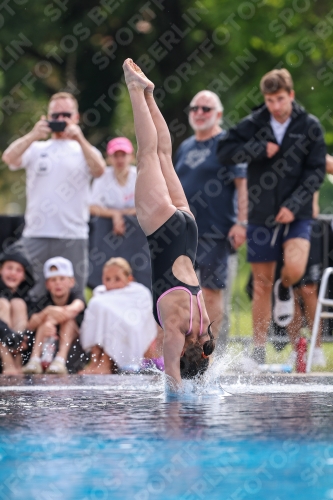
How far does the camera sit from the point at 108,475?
3.17 metres

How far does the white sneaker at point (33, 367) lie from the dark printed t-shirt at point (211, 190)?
1.69m

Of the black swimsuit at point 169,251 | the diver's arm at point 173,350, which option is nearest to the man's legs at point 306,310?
the black swimsuit at point 169,251

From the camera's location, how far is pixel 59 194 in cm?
851

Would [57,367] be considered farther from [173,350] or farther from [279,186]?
[173,350]

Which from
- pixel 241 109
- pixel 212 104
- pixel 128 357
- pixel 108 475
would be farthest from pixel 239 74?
pixel 108 475

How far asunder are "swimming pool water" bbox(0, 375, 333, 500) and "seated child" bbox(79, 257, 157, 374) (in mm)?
2378

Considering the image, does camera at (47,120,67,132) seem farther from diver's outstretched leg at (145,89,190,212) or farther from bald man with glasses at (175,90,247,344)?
diver's outstretched leg at (145,89,190,212)

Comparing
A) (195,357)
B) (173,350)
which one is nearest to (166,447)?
(173,350)

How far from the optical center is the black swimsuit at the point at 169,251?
539cm

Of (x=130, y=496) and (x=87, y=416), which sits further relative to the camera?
(x=87, y=416)

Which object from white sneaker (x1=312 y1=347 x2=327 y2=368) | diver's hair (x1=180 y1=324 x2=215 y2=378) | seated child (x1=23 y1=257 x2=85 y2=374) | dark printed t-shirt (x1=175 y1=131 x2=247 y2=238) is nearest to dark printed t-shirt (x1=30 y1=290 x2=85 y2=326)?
seated child (x1=23 y1=257 x2=85 y2=374)

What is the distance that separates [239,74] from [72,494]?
12.2 meters

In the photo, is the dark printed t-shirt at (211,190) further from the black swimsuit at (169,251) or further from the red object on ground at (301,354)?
the black swimsuit at (169,251)

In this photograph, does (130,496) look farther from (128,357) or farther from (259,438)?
(128,357)
